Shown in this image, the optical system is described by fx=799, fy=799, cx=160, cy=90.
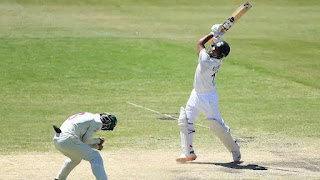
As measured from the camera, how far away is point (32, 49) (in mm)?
33281

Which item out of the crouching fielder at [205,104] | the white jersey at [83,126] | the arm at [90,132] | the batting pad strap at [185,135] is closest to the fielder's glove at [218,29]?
the crouching fielder at [205,104]

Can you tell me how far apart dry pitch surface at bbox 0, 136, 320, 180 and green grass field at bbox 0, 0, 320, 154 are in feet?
3.29

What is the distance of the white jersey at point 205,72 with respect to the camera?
16188mm

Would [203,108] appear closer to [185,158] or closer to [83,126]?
[185,158]

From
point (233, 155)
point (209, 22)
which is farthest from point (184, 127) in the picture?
point (209, 22)

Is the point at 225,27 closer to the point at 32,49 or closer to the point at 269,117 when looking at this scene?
the point at 269,117

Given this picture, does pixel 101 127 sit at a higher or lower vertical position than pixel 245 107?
higher

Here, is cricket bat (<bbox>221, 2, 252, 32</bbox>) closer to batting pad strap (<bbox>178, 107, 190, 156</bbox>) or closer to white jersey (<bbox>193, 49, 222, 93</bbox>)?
white jersey (<bbox>193, 49, 222, 93</bbox>)

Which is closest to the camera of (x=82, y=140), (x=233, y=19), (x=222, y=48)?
(x=82, y=140)

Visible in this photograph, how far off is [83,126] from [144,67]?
54.7 feet

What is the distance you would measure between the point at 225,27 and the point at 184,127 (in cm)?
223

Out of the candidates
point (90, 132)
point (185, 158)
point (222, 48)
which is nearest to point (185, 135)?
point (185, 158)

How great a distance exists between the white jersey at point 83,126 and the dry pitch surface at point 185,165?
143 centimetres

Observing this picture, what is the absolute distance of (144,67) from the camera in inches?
1199
